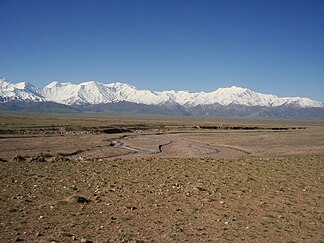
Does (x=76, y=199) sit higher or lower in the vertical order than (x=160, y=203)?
higher

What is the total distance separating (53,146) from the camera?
1849 inches

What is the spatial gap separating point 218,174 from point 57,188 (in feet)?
30.3

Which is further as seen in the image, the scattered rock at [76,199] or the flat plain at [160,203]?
the scattered rock at [76,199]

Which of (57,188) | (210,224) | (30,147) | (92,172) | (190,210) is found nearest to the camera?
(210,224)

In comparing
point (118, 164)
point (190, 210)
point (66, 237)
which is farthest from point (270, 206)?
point (118, 164)

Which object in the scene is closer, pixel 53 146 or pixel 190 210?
pixel 190 210

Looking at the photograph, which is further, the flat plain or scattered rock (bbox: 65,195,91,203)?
scattered rock (bbox: 65,195,91,203)

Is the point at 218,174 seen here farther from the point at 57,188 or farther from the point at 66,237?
the point at 66,237

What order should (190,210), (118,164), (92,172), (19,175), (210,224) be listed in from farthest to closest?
(118,164) → (92,172) → (19,175) → (190,210) → (210,224)

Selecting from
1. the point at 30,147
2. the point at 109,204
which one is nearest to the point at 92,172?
the point at 109,204

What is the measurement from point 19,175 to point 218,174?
11070 millimetres

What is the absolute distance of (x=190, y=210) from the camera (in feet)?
44.5

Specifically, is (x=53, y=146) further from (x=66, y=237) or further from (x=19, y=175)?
(x=66, y=237)

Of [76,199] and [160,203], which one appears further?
[160,203]
